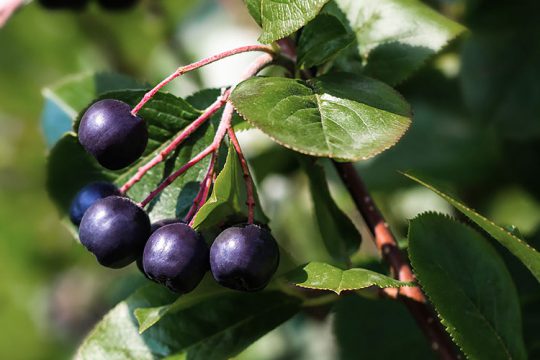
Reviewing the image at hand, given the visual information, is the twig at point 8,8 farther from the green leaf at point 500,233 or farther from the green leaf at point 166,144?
the green leaf at point 500,233

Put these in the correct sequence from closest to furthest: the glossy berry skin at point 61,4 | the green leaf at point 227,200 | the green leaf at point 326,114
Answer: the green leaf at point 326,114 < the green leaf at point 227,200 < the glossy berry skin at point 61,4

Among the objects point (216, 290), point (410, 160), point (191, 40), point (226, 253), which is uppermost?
point (226, 253)

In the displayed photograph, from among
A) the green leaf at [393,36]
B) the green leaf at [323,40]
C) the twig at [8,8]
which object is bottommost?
the green leaf at [393,36]

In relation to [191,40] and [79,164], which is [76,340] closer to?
[191,40]

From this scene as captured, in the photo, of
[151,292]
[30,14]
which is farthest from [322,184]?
[30,14]

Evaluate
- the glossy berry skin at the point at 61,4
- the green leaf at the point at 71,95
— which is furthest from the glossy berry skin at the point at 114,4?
the green leaf at the point at 71,95

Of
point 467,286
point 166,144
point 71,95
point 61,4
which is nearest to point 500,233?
point 467,286

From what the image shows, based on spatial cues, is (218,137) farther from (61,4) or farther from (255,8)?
(61,4)
